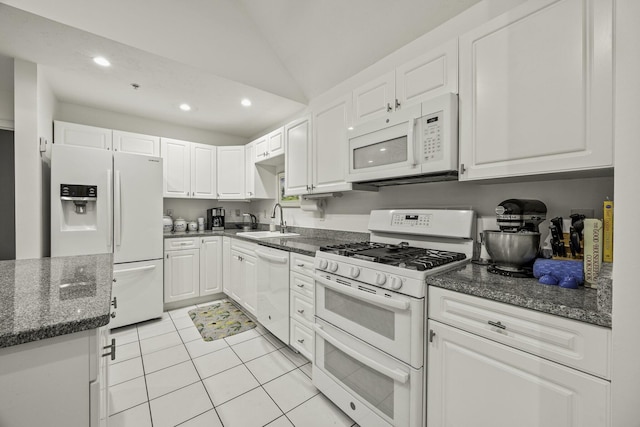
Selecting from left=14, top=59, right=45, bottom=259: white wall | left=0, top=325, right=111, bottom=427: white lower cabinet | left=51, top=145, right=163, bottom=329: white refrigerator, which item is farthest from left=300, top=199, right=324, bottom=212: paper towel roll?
left=14, top=59, right=45, bottom=259: white wall

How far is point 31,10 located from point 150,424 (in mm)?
2688

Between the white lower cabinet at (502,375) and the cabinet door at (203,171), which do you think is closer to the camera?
the white lower cabinet at (502,375)

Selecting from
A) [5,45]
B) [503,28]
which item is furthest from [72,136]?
[503,28]

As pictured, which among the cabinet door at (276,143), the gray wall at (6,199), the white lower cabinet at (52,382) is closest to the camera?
the white lower cabinet at (52,382)

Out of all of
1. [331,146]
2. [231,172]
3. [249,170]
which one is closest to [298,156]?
[331,146]

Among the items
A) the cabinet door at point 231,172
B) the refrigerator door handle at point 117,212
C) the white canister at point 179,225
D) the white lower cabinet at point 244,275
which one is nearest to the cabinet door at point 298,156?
the white lower cabinet at point 244,275

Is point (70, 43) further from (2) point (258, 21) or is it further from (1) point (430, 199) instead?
(1) point (430, 199)

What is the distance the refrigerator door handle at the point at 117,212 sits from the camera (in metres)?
2.54

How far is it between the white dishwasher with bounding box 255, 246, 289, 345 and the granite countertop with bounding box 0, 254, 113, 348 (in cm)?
115

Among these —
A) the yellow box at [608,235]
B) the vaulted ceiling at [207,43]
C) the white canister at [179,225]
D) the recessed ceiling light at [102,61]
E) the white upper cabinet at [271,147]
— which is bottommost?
the white canister at [179,225]

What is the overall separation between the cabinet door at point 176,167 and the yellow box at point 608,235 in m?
3.89

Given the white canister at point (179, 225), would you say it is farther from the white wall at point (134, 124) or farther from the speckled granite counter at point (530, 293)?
the speckled granite counter at point (530, 293)

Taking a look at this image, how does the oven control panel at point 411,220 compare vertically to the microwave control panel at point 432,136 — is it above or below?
below

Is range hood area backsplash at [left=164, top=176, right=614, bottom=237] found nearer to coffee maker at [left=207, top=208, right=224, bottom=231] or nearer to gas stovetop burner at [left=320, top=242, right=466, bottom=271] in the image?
gas stovetop burner at [left=320, top=242, right=466, bottom=271]
